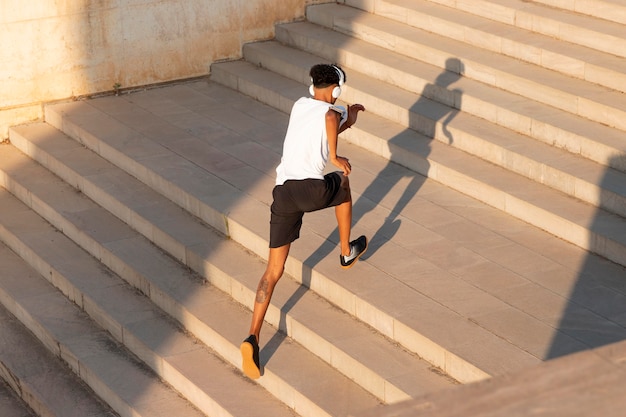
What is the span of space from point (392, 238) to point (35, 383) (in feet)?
8.89

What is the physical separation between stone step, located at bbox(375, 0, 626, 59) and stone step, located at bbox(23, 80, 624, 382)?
1.36 meters

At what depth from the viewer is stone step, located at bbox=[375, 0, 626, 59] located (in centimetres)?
991

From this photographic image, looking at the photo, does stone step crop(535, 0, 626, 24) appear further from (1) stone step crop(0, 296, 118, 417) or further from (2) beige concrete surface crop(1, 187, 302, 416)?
(1) stone step crop(0, 296, 118, 417)

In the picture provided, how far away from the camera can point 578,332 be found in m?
6.87

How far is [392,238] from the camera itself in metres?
8.23

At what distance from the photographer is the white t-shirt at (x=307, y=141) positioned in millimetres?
6891

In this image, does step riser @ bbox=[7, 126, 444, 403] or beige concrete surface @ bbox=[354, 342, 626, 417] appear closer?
beige concrete surface @ bbox=[354, 342, 626, 417]

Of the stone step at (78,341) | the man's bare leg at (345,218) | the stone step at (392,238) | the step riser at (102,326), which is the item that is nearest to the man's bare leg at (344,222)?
the man's bare leg at (345,218)

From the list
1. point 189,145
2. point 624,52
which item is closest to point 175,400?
point 189,145

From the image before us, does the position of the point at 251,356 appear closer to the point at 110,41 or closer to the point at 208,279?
the point at 208,279

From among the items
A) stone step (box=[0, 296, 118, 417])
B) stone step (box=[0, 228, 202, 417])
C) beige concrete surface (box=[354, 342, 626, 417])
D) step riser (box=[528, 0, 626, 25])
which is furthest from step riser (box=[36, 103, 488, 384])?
step riser (box=[528, 0, 626, 25])

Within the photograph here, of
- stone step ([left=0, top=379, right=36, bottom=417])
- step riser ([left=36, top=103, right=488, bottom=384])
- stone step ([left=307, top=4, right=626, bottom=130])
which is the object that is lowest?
stone step ([left=0, top=379, right=36, bottom=417])

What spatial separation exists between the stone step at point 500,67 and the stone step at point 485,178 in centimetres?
53

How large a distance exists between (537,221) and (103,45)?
5111 millimetres
